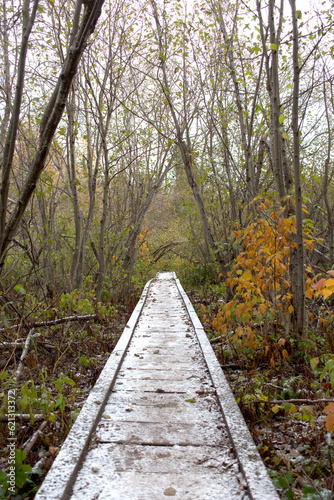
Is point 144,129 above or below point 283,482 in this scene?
above

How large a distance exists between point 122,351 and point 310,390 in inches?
78.8

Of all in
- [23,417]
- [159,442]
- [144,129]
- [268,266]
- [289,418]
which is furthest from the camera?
[144,129]

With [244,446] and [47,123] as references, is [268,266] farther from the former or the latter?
[47,123]

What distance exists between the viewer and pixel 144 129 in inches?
360

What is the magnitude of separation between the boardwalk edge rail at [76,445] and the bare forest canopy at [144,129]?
3.73ft

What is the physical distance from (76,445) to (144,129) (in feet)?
27.5

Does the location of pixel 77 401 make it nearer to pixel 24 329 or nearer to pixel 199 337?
pixel 24 329

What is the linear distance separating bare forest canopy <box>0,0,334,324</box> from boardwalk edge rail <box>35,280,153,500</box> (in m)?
1.14

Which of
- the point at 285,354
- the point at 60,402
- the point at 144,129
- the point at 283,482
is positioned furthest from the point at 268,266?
the point at 144,129

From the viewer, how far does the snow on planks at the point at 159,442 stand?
174 centimetres

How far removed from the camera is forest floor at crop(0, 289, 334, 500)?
2053 mm

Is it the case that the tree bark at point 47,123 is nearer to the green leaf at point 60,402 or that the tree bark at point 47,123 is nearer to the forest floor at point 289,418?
the green leaf at point 60,402

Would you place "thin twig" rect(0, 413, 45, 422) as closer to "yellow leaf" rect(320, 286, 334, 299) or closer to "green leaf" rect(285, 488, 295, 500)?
"green leaf" rect(285, 488, 295, 500)

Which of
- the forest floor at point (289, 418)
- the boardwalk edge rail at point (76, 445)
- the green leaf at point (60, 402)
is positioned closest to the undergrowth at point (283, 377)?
the forest floor at point (289, 418)
